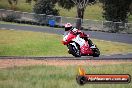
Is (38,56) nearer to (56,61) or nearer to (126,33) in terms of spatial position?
(56,61)

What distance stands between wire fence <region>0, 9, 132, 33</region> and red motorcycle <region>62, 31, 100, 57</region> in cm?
3144

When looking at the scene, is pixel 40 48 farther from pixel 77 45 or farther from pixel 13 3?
pixel 13 3

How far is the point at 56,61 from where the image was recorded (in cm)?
2745

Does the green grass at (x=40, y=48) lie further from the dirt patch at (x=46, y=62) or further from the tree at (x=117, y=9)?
the tree at (x=117, y=9)

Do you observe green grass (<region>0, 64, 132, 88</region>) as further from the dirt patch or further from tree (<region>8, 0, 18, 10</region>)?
tree (<region>8, 0, 18, 10</region>)

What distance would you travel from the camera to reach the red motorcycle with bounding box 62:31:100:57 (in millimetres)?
18406

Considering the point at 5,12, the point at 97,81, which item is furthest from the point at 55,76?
the point at 5,12

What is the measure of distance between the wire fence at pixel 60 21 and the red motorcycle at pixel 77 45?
3144 centimetres

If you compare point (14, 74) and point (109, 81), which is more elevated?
point (109, 81)

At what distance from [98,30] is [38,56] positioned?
2238cm

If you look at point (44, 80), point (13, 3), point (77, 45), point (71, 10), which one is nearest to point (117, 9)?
point (71, 10)

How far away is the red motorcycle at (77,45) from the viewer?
1841cm

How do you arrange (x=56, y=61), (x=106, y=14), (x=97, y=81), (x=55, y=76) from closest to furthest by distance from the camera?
(x=97, y=81)
(x=55, y=76)
(x=56, y=61)
(x=106, y=14)

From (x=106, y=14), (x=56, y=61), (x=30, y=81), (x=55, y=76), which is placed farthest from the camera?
(x=106, y=14)
